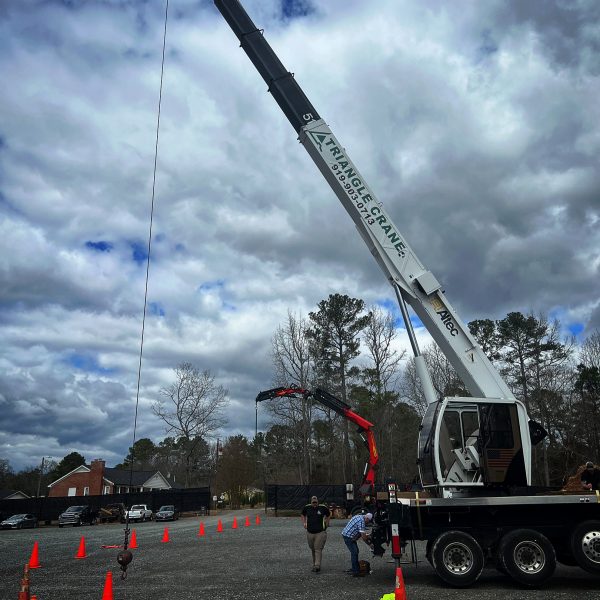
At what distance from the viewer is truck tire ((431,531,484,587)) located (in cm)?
983

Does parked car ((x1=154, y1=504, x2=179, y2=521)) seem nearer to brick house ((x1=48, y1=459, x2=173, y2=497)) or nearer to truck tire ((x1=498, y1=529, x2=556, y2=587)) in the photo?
brick house ((x1=48, y1=459, x2=173, y2=497))

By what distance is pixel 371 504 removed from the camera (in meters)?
17.6

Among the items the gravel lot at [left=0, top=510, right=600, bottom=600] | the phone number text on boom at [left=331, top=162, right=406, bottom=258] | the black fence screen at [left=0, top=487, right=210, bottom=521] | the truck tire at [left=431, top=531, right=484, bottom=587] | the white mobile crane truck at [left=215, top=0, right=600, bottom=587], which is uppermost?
the phone number text on boom at [left=331, top=162, right=406, bottom=258]

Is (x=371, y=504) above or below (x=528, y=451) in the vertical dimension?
below

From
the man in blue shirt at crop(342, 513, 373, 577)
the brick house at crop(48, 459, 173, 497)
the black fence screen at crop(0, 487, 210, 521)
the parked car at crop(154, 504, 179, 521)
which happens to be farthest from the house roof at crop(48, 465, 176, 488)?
the man in blue shirt at crop(342, 513, 373, 577)

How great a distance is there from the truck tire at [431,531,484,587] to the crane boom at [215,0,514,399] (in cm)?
298

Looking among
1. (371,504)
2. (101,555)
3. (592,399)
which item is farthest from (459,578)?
(592,399)

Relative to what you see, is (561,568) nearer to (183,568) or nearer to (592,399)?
(183,568)

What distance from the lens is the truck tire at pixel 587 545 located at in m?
9.97

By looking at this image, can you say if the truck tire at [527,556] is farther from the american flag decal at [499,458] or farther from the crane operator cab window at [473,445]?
the american flag decal at [499,458]

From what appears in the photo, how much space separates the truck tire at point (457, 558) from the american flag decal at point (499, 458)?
4.54 ft

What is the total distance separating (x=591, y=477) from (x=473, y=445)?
254 centimetres

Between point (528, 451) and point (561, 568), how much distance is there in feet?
12.7

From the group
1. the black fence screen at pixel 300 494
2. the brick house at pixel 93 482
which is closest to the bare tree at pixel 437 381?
the black fence screen at pixel 300 494
